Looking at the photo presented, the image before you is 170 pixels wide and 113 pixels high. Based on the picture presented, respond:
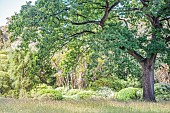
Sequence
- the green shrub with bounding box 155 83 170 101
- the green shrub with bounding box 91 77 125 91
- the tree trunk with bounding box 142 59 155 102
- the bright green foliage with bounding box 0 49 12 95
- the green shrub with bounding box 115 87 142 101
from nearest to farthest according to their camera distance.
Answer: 1. the tree trunk with bounding box 142 59 155 102
2. the green shrub with bounding box 155 83 170 101
3. the green shrub with bounding box 115 87 142 101
4. the bright green foliage with bounding box 0 49 12 95
5. the green shrub with bounding box 91 77 125 91

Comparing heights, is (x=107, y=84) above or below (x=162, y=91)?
above

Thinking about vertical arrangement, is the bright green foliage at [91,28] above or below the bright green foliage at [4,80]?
above

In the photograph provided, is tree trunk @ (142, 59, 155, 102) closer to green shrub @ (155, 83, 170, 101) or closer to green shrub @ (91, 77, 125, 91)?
Result: green shrub @ (155, 83, 170, 101)

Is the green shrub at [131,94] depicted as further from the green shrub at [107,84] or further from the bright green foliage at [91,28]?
the green shrub at [107,84]

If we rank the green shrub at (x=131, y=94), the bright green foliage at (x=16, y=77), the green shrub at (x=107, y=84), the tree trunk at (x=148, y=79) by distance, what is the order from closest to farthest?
the tree trunk at (x=148, y=79)
the green shrub at (x=131, y=94)
the bright green foliage at (x=16, y=77)
the green shrub at (x=107, y=84)

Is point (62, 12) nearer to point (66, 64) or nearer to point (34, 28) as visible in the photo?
point (34, 28)

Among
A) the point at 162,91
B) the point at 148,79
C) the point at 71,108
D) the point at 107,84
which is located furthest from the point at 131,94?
the point at 71,108

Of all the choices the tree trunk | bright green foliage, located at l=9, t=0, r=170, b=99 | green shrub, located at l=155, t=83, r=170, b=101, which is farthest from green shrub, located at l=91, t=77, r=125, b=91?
the tree trunk

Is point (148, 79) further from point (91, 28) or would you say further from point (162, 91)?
point (162, 91)

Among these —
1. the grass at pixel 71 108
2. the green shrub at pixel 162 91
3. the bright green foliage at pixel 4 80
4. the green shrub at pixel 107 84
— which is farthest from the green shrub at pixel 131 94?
the bright green foliage at pixel 4 80

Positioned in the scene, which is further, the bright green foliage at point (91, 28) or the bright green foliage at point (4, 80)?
the bright green foliage at point (4, 80)

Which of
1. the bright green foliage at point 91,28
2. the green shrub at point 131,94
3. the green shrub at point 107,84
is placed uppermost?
the bright green foliage at point 91,28

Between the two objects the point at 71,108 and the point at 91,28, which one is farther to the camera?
the point at 91,28

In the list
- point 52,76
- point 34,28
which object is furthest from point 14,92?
point 34,28
